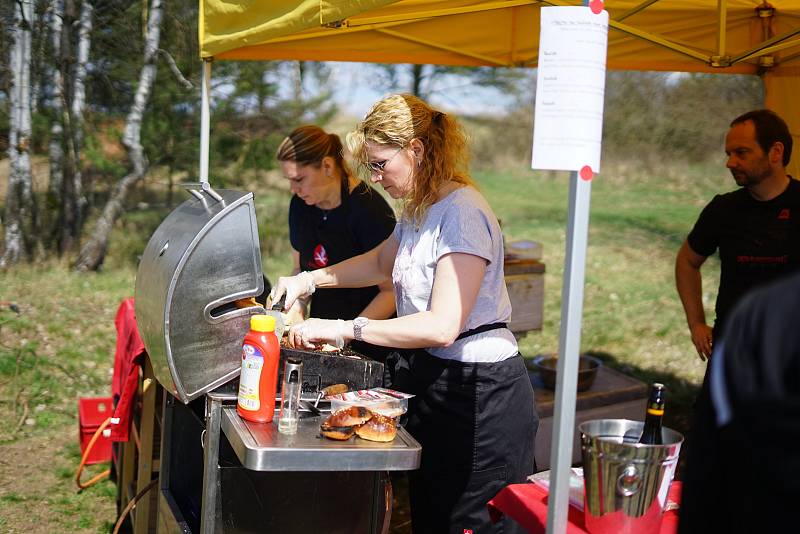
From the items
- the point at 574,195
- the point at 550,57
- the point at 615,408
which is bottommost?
the point at 615,408

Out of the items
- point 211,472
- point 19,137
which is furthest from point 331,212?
point 19,137

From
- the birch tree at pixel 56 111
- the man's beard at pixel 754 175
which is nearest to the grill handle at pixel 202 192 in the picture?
the man's beard at pixel 754 175

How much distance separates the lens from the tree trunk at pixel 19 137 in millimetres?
6613

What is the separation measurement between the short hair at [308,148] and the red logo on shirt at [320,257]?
0.31 meters

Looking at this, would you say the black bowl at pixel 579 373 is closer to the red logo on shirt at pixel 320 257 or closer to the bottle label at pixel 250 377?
the red logo on shirt at pixel 320 257

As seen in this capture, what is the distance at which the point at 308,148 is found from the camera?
133 inches

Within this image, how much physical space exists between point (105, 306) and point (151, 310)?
4586 millimetres

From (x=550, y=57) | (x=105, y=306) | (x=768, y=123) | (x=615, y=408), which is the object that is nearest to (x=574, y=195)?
(x=550, y=57)

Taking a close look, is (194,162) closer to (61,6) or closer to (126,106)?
(126,106)

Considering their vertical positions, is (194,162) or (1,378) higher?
(194,162)

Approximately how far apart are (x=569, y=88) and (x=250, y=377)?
1090 mm

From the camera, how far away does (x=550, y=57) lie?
171 centimetres

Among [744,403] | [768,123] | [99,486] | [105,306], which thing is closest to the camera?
[744,403]

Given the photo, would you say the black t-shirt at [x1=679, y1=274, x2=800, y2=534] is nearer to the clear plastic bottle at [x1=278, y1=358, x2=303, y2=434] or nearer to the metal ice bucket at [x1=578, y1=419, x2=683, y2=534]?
the metal ice bucket at [x1=578, y1=419, x2=683, y2=534]
